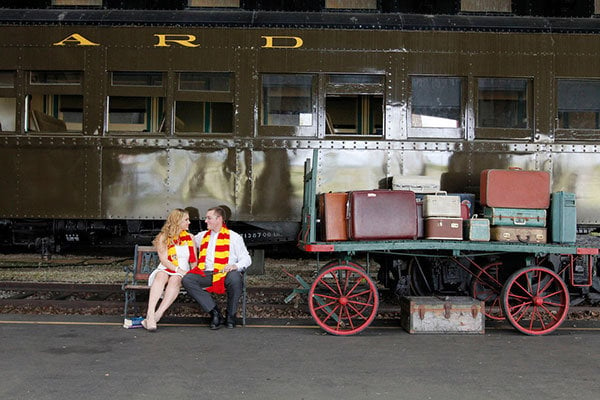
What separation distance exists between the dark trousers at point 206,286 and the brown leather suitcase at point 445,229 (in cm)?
202

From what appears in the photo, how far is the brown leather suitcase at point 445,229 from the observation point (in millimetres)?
6237

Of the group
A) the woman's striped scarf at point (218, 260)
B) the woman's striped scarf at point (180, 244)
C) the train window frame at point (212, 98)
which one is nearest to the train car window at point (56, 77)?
the train window frame at point (212, 98)

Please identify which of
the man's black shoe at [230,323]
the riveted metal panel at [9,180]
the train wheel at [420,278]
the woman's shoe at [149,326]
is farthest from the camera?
the riveted metal panel at [9,180]

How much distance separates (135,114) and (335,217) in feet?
10.9

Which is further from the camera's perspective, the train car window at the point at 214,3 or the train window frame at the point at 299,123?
the train car window at the point at 214,3

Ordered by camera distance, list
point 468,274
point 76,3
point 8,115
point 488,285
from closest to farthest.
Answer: point 488,285
point 468,274
point 8,115
point 76,3

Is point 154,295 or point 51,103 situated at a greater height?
point 51,103

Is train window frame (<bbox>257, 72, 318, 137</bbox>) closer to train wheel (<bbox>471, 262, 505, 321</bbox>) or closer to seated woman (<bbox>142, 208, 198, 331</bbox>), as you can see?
seated woman (<bbox>142, 208, 198, 331</bbox>)

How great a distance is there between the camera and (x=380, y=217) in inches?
243

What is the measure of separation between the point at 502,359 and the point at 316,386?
176 centimetres

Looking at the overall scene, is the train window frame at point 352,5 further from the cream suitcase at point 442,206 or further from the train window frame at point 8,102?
the train window frame at point 8,102

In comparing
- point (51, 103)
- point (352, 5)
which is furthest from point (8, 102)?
point (352, 5)

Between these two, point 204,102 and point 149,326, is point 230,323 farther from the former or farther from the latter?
point 204,102

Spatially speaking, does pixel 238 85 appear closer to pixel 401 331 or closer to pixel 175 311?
pixel 175 311
